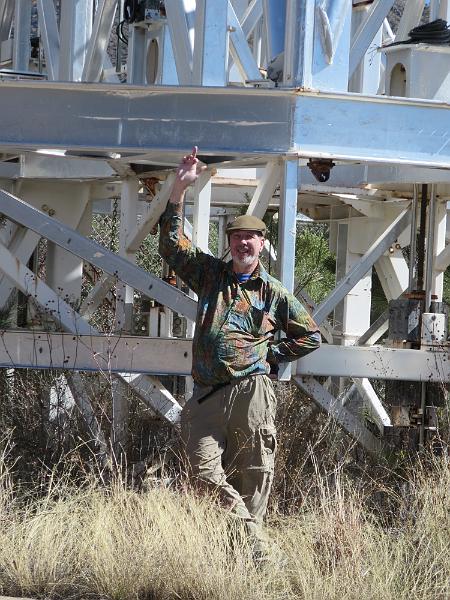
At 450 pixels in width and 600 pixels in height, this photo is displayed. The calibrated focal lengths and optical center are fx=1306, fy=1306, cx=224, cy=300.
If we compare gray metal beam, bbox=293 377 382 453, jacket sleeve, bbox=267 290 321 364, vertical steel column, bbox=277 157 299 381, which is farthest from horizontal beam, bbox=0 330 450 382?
jacket sleeve, bbox=267 290 321 364

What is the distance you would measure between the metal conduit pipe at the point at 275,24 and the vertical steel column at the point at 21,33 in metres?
4.27

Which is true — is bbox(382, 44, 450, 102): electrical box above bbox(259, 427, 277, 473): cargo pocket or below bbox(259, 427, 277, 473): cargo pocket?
above

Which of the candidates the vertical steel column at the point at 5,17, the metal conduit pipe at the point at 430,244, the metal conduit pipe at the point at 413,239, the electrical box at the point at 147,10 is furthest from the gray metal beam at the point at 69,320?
the vertical steel column at the point at 5,17

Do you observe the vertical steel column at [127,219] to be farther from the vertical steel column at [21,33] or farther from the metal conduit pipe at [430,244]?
the metal conduit pipe at [430,244]

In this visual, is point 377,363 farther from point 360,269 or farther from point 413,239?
point 360,269

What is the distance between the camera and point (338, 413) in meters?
9.73

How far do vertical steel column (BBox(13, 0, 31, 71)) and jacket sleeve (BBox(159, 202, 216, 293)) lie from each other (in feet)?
16.8

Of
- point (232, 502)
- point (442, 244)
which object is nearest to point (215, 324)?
point (232, 502)

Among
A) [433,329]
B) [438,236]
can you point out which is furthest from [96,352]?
[438,236]

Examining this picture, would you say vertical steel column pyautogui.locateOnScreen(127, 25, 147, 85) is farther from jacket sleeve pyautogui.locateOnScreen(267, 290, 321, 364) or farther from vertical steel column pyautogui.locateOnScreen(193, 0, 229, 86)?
jacket sleeve pyautogui.locateOnScreen(267, 290, 321, 364)

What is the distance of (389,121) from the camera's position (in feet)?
26.3

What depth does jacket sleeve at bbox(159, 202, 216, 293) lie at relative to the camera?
24.2 feet

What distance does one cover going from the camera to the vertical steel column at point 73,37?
32.1 ft

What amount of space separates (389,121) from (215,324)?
179 cm
